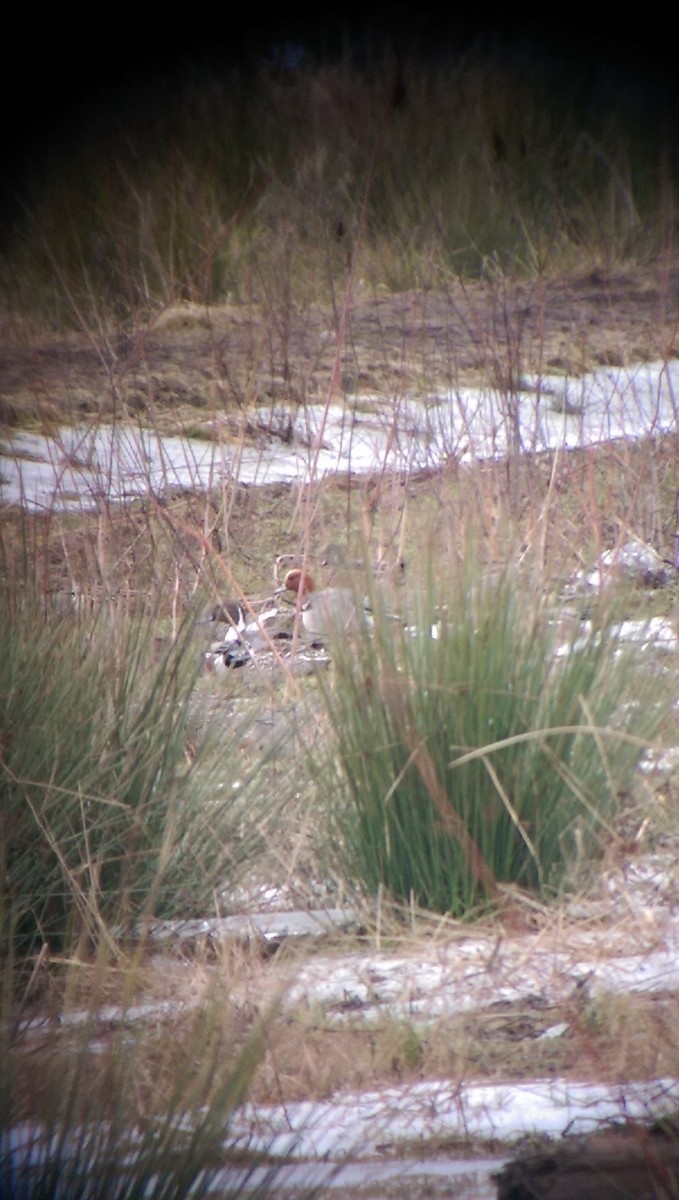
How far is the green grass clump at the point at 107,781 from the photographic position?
1.87 meters

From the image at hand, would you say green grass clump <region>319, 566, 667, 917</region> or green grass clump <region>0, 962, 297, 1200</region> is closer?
green grass clump <region>0, 962, 297, 1200</region>

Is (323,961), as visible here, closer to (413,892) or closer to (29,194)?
(413,892)

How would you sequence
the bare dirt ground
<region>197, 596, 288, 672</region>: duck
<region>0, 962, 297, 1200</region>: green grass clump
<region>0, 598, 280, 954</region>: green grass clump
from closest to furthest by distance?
<region>0, 962, 297, 1200</region>: green grass clump
<region>0, 598, 280, 954</region>: green grass clump
<region>197, 596, 288, 672</region>: duck
the bare dirt ground

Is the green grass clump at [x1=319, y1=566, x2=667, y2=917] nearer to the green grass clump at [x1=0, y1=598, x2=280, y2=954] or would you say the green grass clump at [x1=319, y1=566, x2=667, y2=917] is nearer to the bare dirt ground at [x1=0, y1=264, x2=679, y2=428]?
the green grass clump at [x1=0, y1=598, x2=280, y2=954]

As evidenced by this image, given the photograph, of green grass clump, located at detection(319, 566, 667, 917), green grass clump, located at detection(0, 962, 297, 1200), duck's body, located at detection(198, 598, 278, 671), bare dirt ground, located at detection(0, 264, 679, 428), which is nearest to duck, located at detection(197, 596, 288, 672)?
duck's body, located at detection(198, 598, 278, 671)

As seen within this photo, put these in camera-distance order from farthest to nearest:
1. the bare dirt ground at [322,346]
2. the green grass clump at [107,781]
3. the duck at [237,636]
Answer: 1. the bare dirt ground at [322,346]
2. the duck at [237,636]
3. the green grass clump at [107,781]

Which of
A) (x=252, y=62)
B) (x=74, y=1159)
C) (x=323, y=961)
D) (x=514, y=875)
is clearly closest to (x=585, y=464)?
(x=514, y=875)

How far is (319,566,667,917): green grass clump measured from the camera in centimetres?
190

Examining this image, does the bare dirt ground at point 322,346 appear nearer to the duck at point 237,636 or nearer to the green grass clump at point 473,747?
the duck at point 237,636

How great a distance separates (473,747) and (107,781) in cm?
57

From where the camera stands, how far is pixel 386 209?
657cm

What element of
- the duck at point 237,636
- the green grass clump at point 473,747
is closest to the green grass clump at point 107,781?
the green grass clump at point 473,747

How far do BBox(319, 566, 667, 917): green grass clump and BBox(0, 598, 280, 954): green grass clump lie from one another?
0.86 ft

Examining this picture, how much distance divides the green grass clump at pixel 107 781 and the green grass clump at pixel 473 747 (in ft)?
0.86
